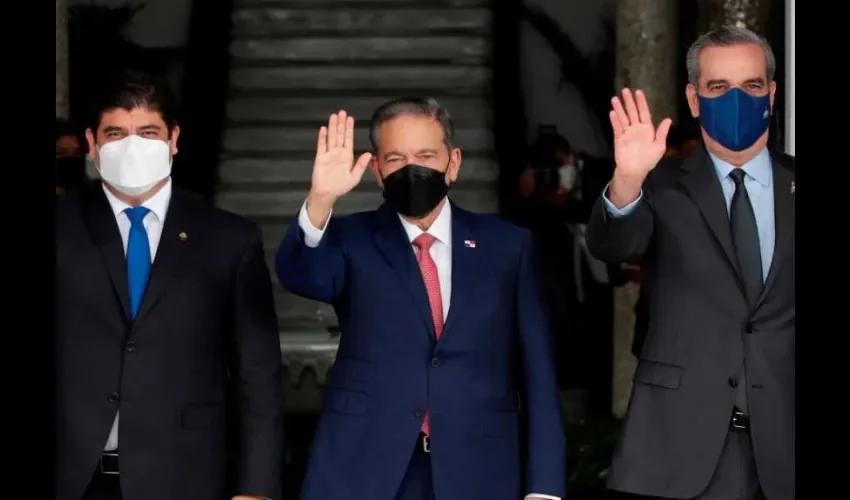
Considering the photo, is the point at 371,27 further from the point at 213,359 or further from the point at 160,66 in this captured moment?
the point at 213,359

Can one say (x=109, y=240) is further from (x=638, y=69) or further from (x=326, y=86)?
(x=638, y=69)

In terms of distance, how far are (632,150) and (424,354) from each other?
773mm

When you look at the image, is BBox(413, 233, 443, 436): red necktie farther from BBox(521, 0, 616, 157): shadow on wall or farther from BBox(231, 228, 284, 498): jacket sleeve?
BBox(521, 0, 616, 157): shadow on wall

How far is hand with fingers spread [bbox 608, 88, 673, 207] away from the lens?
373 centimetres

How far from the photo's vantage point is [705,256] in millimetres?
3881

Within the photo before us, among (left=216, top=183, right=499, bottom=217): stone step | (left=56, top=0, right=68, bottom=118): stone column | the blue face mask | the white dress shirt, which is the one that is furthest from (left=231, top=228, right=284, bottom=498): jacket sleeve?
(left=216, top=183, right=499, bottom=217): stone step

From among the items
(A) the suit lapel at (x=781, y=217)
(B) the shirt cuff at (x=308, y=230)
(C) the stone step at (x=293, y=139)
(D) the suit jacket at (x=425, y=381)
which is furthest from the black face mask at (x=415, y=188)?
(C) the stone step at (x=293, y=139)

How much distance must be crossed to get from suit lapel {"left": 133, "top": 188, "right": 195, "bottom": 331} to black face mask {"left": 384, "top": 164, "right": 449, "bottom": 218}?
555 mm

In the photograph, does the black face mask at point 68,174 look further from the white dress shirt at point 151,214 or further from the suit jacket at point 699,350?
the suit jacket at point 699,350

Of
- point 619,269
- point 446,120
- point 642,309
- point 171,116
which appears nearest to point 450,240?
point 446,120

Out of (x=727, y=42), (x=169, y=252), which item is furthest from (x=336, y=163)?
(x=727, y=42)

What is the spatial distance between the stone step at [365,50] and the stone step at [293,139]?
12.1 inches

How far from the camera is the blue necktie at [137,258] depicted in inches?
154

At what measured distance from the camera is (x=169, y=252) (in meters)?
3.93
